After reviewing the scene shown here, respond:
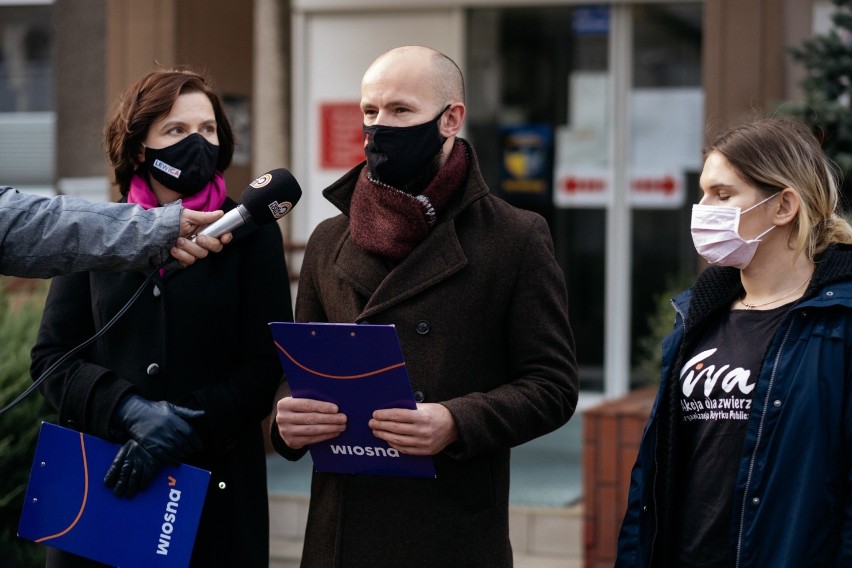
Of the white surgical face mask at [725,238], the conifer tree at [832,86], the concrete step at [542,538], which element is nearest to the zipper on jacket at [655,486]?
the white surgical face mask at [725,238]

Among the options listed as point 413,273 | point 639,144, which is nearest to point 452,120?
point 413,273

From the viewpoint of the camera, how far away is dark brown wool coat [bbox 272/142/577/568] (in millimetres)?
3342

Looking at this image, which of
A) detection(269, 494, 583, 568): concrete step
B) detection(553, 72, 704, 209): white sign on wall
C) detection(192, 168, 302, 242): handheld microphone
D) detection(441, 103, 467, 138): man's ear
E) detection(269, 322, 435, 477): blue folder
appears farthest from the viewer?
detection(553, 72, 704, 209): white sign on wall

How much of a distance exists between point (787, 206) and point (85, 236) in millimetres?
1758

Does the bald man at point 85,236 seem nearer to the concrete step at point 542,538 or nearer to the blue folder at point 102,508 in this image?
the blue folder at point 102,508

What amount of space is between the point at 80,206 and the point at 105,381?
623 millimetres

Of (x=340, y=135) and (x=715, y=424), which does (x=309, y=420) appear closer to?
(x=715, y=424)

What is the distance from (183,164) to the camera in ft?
12.0

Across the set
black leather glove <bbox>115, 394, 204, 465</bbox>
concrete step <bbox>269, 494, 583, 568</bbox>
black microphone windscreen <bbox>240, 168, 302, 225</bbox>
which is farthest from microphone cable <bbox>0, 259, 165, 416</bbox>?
concrete step <bbox>269, 494, 583, 568</bbox>

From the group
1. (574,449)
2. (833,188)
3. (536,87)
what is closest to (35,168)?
(536,87)

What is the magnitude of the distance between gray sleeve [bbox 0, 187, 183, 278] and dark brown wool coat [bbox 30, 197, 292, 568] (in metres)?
0.45

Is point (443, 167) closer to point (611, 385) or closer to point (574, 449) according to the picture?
point (574, 449)

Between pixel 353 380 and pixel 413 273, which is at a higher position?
pixel 413 273

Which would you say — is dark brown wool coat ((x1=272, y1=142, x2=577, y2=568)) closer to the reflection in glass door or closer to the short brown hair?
the short brown hair
